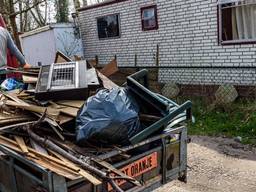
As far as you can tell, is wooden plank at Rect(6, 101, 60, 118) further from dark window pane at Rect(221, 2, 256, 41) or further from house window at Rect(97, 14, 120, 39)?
house window at Rect(97, 14, 120, 39)

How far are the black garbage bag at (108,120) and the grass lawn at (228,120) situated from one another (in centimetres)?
423

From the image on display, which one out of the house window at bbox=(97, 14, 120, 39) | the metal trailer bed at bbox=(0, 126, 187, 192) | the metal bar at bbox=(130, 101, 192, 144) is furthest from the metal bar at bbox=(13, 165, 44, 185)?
the house window at bbox=(97, 14, 120, 39)

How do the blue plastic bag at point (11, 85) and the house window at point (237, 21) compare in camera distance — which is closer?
the blue plastic bag at point (11, 85)

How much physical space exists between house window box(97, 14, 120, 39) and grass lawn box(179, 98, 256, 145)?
5.73 metres

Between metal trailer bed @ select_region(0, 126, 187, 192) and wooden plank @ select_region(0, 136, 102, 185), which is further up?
wooden plank @ select_region(0, 136, 102, 185)

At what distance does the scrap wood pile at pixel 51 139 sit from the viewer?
254 cm

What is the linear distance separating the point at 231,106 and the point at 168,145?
535cm

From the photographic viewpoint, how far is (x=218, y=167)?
5.70 metres

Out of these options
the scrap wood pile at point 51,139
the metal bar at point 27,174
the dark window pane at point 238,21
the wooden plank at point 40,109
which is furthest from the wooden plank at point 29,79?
the dark window pane at point 238,21

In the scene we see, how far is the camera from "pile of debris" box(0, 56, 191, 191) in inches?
102

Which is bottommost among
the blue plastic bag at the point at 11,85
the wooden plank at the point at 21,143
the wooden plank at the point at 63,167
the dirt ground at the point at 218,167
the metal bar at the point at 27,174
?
the dirt ground at the point at 218,167

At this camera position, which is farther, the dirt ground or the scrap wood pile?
Answer: the dirt ground

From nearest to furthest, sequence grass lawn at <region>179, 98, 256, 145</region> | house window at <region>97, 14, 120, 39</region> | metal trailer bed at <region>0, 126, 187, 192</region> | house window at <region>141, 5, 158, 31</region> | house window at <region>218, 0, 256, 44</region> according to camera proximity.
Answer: metal trailer bed at <region>0, 126, 187, 192</region>, grass lawn at <region>179, 98, 256, 145</region>, house window at <region>218, 0, 256, 44</region>, house window at <region>141, 5, 158, 31</region>, house window at <region>97, 14, 120, 39</region>

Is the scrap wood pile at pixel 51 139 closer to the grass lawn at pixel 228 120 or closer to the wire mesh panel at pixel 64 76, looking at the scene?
the wire mesh panel at pixel 64 76
